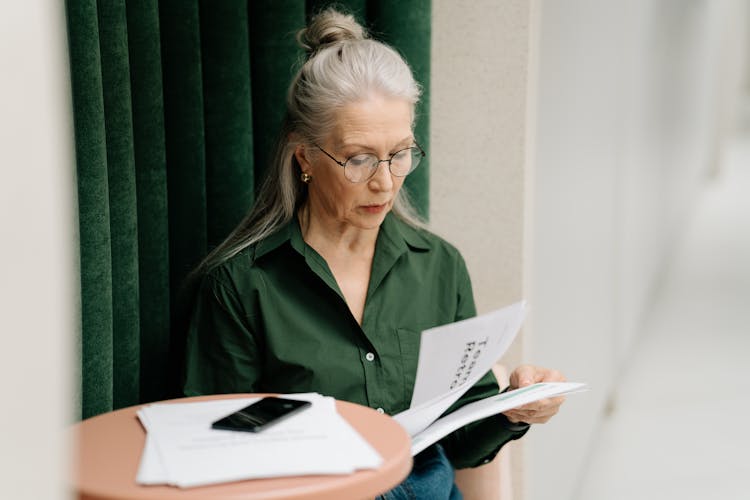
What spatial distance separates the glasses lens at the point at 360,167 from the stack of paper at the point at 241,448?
55cm

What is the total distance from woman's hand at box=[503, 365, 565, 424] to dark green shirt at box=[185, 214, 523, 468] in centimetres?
6

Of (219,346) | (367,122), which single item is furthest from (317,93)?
(219,346)

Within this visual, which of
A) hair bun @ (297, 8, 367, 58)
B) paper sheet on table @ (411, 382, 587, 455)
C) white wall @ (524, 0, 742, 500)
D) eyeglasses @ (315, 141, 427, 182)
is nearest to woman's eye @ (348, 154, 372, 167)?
eyeglasses @ (315, 141, 427, 182)

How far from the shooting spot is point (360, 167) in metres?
1.86

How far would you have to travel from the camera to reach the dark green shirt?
6.11 ft

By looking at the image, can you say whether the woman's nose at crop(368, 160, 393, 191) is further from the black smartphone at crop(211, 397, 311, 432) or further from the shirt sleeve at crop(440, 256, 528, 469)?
the black smartphone at crop(211, 397, 311, 432)

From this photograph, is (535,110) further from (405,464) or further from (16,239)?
(16,239)

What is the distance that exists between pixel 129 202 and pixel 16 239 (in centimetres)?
126

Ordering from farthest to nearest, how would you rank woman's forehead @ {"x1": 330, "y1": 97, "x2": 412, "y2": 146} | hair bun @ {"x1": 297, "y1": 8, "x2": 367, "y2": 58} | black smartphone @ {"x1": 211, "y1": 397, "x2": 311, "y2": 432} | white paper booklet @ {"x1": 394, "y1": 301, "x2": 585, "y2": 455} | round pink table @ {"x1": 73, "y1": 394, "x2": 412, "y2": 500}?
1. hair bun @ {"x1": 297, "y1": 8, "x2": 367, "y2": 58}
2. woman's forehead @ {"x1": 330, "y1": 97, "x2": 412, "y2": 146}
3. white paper booklet @ {"x1": 394, "y1": 301, "x2": 585, "y2": 455}
4. black smartphone @ {"x1": 211, "y1": 397, "x2": 311, "y2": 432}
5. round pink table @ {"x1": 73, "y1": 394, "x2": 412, "y2": 500}

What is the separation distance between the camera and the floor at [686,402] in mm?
3846

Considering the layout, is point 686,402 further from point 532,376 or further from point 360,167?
point 360,167

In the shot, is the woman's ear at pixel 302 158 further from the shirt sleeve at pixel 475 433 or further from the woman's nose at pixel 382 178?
the shirt sleeve at pixel 475 433

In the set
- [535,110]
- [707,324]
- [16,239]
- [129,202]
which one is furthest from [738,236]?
[16,239]

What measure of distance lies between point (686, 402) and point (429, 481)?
3.29m
